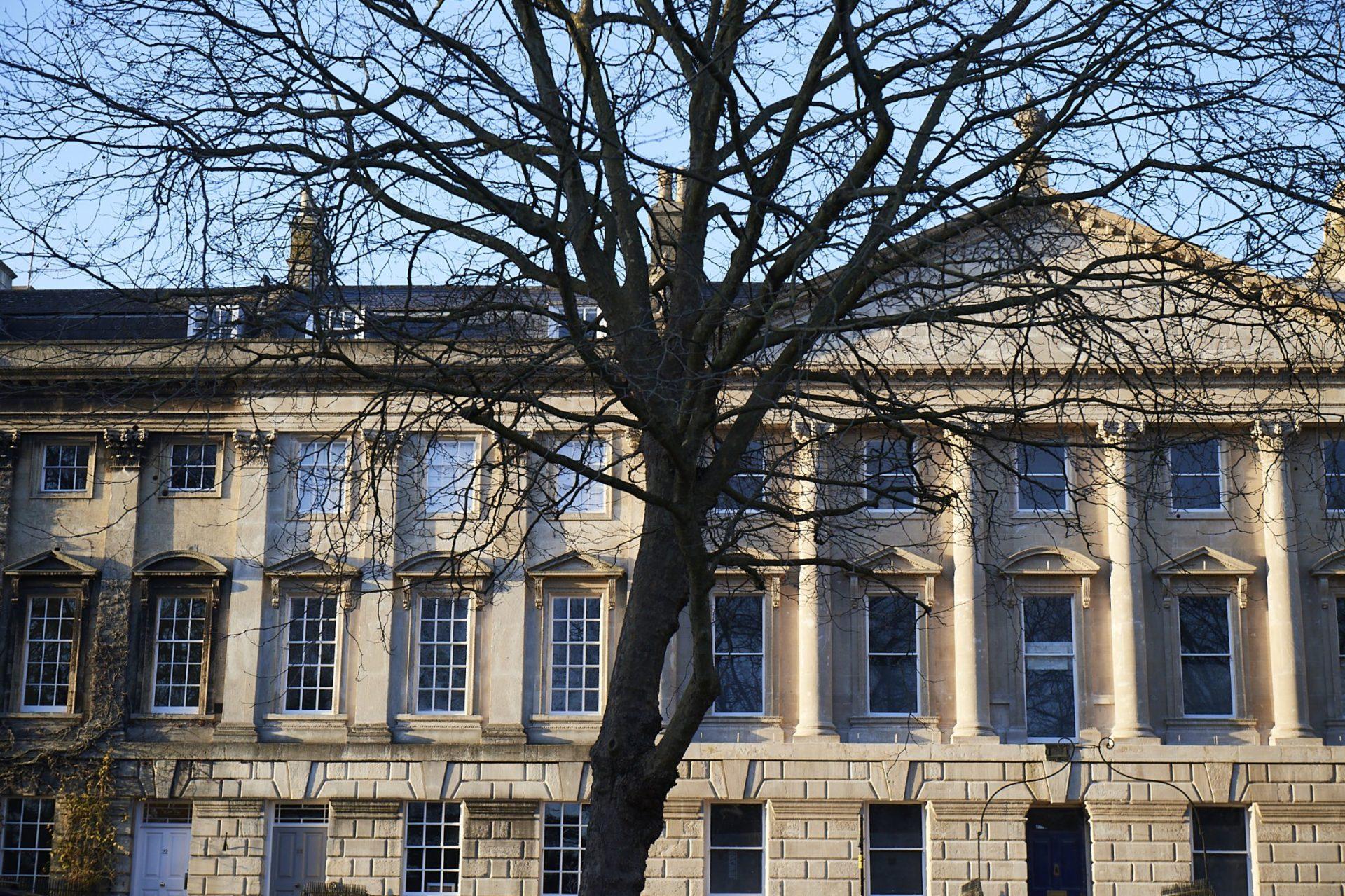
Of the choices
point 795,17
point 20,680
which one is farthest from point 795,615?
point 795,17

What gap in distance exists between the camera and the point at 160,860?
3006 cm

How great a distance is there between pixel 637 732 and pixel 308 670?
22.6 metres

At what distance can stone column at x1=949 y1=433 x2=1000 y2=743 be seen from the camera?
96.2ft

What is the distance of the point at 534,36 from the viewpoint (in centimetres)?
1038

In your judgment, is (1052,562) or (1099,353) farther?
(1052,562)

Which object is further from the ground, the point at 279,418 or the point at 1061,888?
the point at 279,418

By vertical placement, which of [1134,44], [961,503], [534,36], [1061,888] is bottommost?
[1061,888]

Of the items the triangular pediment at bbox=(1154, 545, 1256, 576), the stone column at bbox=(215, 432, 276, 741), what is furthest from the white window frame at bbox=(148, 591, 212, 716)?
the triangular pediment at bbox=(1154, 545, 1256, 576)

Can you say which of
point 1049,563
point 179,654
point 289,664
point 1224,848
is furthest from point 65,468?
point 1224,848

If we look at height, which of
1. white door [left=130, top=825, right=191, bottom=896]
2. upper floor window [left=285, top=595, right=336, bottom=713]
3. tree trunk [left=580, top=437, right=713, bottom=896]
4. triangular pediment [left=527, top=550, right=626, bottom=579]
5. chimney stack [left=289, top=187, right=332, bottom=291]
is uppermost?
triangular pediment [left=527, top=550, right=626, bottom=579]

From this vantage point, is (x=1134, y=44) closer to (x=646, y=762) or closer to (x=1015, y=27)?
(x=1015, y=27)

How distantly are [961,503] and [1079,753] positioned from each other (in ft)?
62.8

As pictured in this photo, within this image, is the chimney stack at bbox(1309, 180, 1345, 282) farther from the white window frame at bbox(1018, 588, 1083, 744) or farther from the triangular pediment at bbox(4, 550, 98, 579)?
the triangular pediment at bbox(4, 550, 98, 579)

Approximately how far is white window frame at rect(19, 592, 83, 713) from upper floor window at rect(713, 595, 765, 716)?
1258 cm
